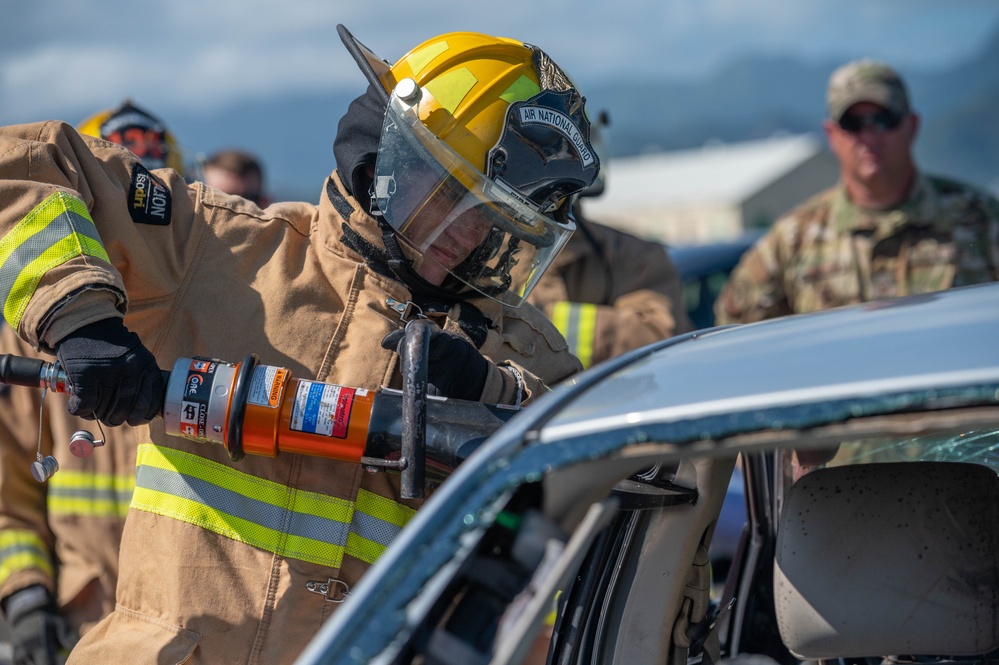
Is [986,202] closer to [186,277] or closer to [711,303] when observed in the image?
[711,303]

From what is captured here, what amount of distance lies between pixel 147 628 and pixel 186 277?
24.5 inches

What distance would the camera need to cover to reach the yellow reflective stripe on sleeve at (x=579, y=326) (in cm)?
378

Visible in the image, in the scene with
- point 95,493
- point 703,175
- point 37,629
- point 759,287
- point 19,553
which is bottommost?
point 37,629

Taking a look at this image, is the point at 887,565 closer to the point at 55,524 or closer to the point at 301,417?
the point at 301,417

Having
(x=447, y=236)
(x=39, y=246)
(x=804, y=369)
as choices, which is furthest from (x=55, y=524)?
(x=804, y=369)

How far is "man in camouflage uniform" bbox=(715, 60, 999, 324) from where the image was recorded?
4.53 metres

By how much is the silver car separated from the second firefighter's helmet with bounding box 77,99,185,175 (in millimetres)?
2729

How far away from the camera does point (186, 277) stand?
6.59 feet

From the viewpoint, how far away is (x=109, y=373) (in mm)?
1663

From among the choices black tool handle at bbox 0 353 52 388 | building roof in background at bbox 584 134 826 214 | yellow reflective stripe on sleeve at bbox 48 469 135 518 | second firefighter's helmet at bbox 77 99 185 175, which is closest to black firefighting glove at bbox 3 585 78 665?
yellow reflective stripe on sleeve at bbox 48 469 135 518

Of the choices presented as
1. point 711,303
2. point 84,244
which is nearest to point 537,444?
point 84,244

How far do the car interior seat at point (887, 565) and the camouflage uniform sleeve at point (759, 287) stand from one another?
2.83m

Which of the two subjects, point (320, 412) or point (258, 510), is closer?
point (320, 412)

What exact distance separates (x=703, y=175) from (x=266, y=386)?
27.8 meters
